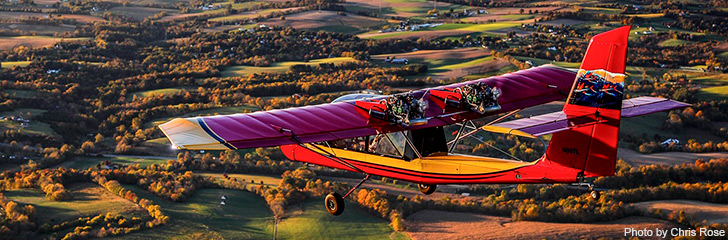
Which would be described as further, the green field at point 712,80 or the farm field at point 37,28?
the farm field at point 37,28

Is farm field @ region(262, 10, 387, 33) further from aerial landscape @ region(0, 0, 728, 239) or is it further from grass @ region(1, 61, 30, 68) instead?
grass @ region(1, 61, 30, 68)

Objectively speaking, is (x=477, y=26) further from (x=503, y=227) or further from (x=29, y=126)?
(x=503, y=227)

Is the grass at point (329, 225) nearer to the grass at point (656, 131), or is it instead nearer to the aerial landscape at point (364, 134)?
the aerial landscape at point (364, 134)

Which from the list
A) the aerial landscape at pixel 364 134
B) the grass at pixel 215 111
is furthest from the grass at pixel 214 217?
the grass at pixel 215 111

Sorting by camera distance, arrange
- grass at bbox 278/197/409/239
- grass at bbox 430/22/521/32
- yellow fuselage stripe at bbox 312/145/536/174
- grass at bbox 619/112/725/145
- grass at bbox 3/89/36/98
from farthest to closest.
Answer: grass at bbox 430/22/521/32
grass at bbox 3/89/36/98
grass at bbox 619/112/725/145
grass at bbox 278/197/409/239
yellow fuselage stripe at bbox 312/145/536/174

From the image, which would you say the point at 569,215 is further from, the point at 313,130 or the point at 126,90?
the point at 126,90

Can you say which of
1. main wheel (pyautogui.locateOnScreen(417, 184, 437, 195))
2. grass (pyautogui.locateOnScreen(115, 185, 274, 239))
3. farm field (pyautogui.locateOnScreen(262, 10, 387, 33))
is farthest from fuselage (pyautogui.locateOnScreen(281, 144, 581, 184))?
farm field (pyautogui.locateOnScreen(262, 10, 387, 33))

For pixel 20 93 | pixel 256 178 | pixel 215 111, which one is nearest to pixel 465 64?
pixel 215 111
